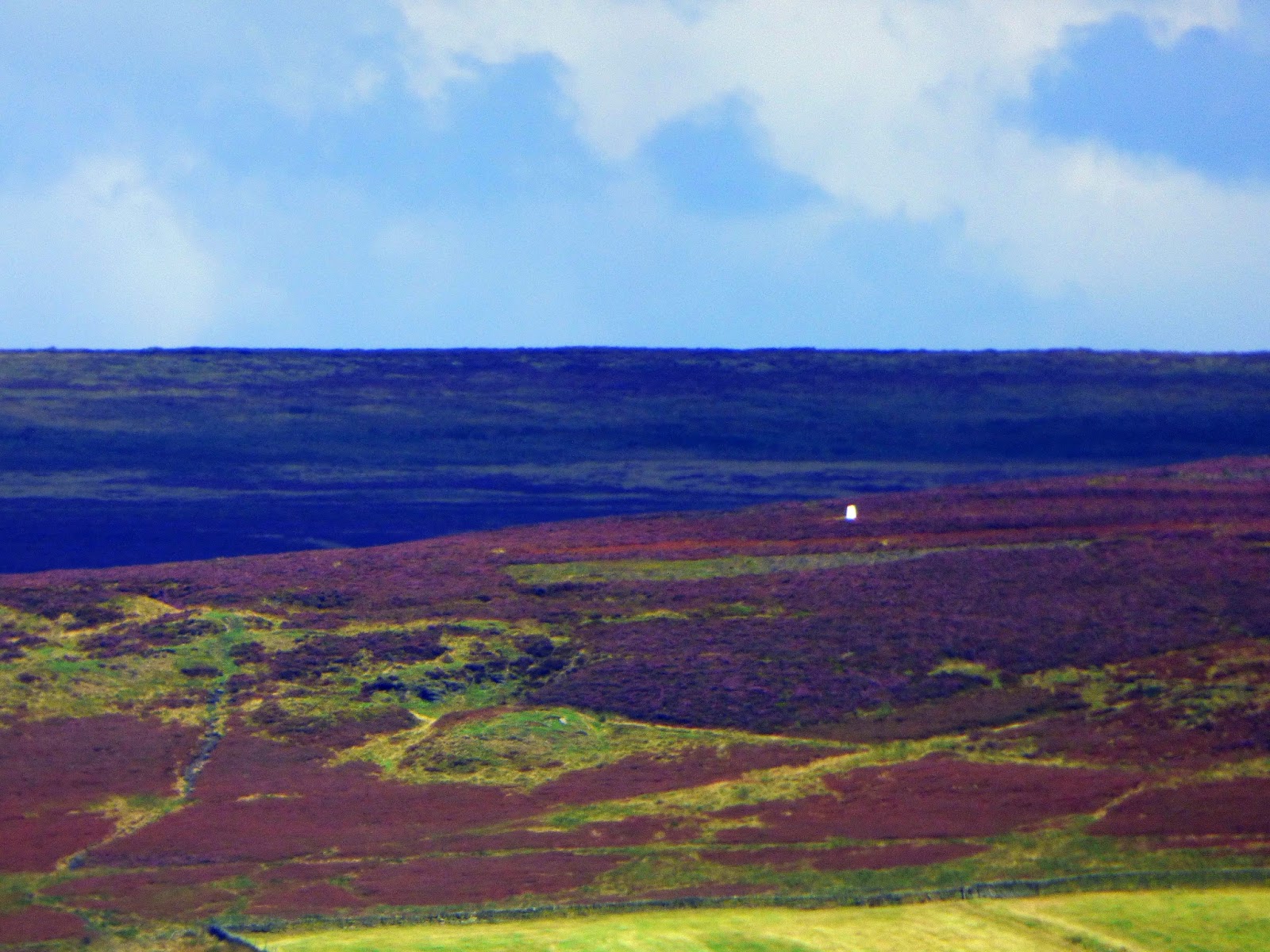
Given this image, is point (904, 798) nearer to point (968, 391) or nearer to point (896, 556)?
point (896, 556)

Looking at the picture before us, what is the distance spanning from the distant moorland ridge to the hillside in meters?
12.1

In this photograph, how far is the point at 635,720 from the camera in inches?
1114

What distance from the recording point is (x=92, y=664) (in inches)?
1211

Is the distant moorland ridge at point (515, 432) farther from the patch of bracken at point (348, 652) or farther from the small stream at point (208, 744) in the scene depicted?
the small stream at point (208, 744)

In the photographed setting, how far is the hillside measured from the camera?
21000mm

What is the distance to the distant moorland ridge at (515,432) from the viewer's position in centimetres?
5356

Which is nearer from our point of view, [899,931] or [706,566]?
[899,931]

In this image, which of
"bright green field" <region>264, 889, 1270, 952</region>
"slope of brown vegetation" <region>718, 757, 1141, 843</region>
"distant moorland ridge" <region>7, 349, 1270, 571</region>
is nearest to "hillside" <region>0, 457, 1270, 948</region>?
"slope of brown vegetation" <region>718, 757, 1141, 843</region>

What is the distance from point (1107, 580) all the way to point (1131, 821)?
1297 cm

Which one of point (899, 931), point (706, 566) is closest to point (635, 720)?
point (706, 566)

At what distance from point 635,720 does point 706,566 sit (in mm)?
10124

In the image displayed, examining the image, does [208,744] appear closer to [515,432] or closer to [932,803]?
[932,803]

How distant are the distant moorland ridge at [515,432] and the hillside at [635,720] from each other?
12.1 metres

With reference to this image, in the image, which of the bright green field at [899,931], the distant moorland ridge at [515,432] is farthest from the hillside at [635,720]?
the distant moorland ridge at [515,432]
